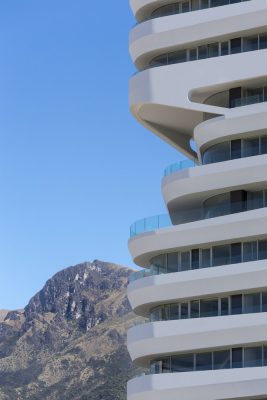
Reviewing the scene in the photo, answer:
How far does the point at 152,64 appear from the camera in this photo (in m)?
75.1

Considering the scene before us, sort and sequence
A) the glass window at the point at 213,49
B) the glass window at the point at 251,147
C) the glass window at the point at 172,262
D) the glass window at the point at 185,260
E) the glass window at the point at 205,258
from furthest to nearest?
the glass window at the point at 213,49, the glass window at the point at 172,262, the glass window at the point at 185,260, the glass window at the point at 251,147, the glass window at the point at 205,258

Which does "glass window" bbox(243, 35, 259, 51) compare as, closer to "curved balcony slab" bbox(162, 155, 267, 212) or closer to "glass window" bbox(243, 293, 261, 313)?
"curved balcony slab" bbox(162, 155, 267, 212)

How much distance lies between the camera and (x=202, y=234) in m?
69.8

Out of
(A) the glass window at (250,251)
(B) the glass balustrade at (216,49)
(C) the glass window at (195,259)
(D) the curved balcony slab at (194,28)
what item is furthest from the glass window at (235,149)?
(D) the curved balcony slab at (194,28)

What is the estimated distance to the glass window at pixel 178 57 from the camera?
7362 centimetres

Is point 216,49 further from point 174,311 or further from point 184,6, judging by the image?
point 174,311

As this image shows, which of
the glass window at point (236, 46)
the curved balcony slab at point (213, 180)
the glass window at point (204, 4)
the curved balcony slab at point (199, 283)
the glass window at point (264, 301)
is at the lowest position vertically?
the glass window at point (264, 301)

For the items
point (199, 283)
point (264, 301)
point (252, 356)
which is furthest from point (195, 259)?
point (252, 356)

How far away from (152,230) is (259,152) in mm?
7248

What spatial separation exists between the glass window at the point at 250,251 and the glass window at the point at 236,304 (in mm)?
1971

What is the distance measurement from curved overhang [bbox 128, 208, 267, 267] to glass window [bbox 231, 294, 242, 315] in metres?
2.99

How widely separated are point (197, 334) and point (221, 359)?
178 cm

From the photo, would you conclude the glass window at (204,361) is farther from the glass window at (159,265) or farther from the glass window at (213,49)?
the glass window at (213,49)

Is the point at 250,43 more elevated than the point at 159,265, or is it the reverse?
the point at 250,43
